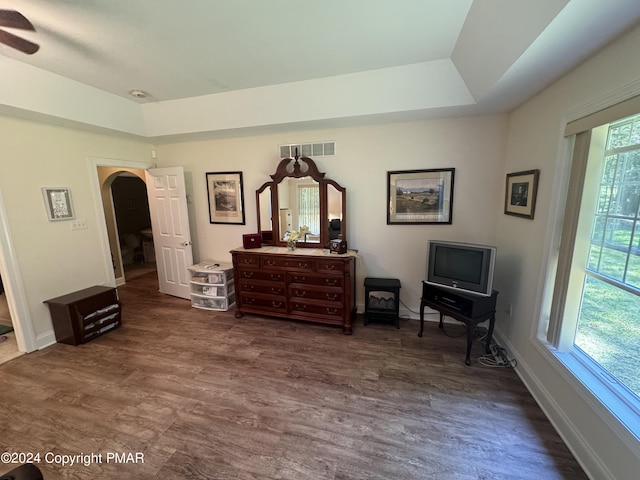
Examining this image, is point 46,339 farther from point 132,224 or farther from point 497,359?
point 497,359

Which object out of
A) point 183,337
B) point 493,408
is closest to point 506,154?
point 493,408

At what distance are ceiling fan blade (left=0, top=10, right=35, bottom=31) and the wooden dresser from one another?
240cm

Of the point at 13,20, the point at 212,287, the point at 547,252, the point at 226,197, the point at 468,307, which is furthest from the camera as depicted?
the point at 226,197

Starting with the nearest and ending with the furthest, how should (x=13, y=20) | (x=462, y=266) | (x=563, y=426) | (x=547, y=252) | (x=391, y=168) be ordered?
1. (x=13, y=20)
2. (x=563, y=426)
3. (x=547, y=252)
4. (x=462, y=266)
5. (x=391, y=168)

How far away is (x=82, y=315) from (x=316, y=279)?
269cm

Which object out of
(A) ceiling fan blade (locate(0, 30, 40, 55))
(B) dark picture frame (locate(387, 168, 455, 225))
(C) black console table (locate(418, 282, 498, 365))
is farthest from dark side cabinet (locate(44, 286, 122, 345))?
(C) black console table (locate(418, 282, 498, 365))

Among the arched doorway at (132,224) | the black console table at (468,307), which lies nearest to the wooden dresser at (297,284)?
the black console table at (468,307)

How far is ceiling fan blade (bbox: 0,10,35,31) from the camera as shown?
1358 millimetres

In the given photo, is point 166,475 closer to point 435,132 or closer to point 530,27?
point 530,27

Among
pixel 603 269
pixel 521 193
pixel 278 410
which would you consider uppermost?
pixel 521 193

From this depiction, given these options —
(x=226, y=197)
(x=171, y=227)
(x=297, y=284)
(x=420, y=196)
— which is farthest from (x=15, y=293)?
(x=420, y=196)

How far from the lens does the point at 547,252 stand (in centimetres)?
196

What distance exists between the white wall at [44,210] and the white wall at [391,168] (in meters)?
1.37

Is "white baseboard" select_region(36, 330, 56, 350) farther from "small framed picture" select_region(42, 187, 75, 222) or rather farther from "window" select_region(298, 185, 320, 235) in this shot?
"window" select_region(298, 185, 320, 235)
